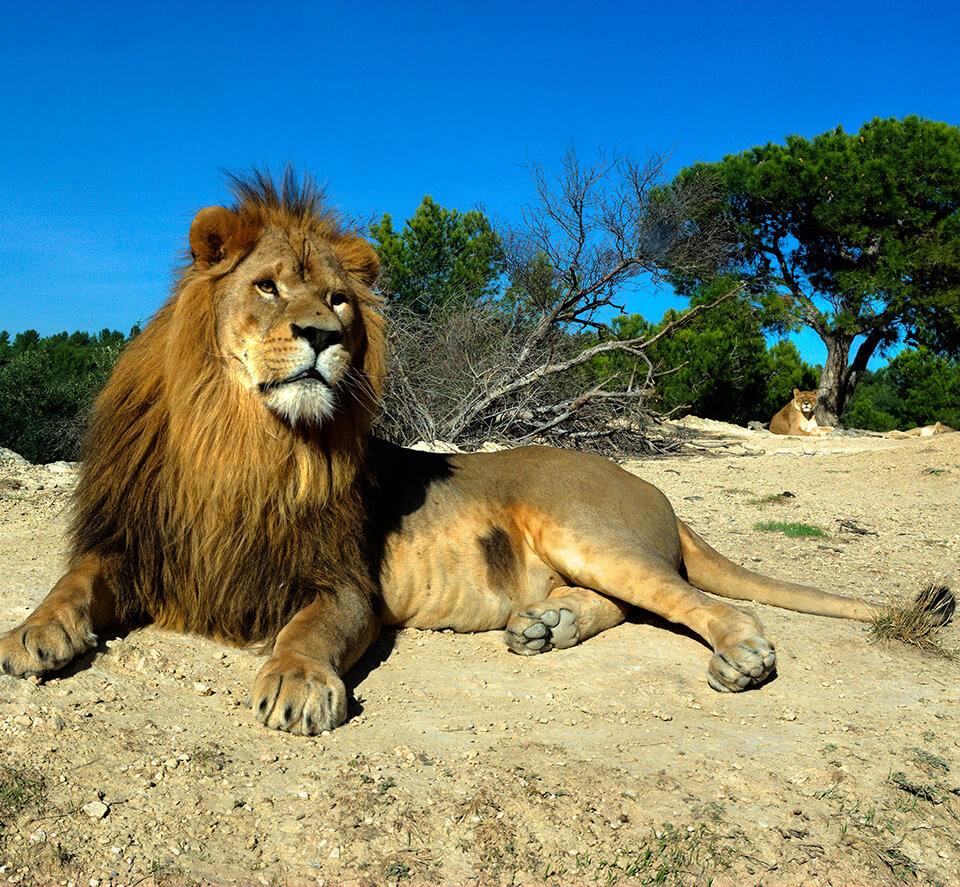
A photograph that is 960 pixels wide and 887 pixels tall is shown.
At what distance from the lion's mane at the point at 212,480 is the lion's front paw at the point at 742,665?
163 centimetres

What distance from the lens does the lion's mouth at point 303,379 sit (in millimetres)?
3215

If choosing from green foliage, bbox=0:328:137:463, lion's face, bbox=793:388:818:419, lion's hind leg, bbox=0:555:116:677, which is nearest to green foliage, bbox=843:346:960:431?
lion's face, bbox=793:388:818:419

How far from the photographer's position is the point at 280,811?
242cm

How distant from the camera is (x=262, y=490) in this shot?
3.45 m

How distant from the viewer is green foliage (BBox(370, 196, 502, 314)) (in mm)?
18922

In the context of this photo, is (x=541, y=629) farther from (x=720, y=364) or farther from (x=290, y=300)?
(x=720, y=364)

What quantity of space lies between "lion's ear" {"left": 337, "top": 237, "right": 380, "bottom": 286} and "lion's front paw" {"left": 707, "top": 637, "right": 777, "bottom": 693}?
2314 millimetres

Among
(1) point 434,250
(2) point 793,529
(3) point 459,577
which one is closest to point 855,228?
(1) point 434,250

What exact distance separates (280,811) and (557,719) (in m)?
1.23

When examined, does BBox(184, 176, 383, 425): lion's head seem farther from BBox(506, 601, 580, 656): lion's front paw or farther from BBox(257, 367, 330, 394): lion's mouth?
BBox(506, 601, 580, 656): lion's front paw

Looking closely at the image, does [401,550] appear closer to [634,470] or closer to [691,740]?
[691,740]

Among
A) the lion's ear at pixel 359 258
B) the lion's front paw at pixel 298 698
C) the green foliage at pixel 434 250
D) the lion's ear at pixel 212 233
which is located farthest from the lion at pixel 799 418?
the lion's front paw at pixel 298 698

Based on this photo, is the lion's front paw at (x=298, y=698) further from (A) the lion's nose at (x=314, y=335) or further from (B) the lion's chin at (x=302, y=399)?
(A) the lion's nose at (x=314, y=335)

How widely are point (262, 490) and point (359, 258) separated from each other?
1.17 m
